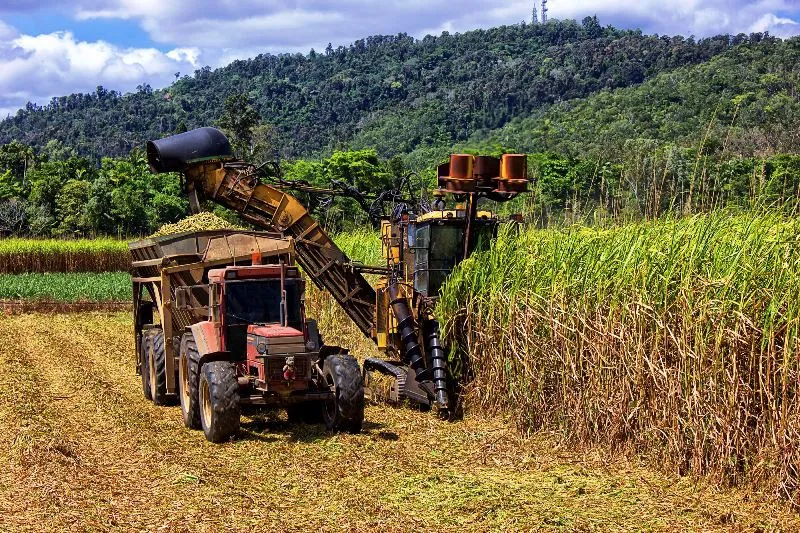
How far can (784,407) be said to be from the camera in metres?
7.47

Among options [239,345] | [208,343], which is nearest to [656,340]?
[239,345]

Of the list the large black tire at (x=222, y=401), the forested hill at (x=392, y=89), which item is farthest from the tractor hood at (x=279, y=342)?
the forested hill at (x=392, y=89)

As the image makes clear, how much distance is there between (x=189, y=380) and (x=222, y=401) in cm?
120

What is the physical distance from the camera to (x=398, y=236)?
47.0ft

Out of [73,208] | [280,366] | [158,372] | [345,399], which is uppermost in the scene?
[280,366]

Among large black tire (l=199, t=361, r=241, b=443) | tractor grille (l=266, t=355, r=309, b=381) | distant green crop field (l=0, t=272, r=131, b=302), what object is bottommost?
distant green crop field (l=0, t=272, r=131, b=302)

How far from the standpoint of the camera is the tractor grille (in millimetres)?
10453

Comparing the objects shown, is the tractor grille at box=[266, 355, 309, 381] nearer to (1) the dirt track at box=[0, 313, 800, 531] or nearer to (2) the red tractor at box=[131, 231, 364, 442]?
(2) the red tractor at box=[131, 231, 364, 442]

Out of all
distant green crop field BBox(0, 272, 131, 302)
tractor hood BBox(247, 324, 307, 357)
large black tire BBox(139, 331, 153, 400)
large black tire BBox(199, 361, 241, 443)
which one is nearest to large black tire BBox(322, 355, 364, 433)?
tractor hood BBox(247, 324, 307, 357)

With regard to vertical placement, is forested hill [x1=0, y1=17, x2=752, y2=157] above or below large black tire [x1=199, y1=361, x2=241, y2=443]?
above

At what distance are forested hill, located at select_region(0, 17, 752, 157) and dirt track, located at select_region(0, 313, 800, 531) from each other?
6613 centimetres

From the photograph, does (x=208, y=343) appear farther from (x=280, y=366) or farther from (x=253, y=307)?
(x=280, y=366)

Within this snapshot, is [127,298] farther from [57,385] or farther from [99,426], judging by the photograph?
[99,426]

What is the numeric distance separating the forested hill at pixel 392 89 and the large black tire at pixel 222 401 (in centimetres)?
6653
